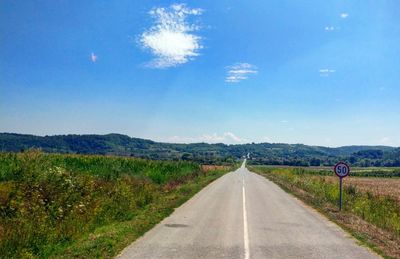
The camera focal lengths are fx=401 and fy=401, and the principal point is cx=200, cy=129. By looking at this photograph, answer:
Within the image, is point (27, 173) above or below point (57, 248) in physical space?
above

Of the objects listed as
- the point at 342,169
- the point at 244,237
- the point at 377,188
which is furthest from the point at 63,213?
the point at 377,188

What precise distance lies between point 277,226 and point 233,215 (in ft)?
9.84

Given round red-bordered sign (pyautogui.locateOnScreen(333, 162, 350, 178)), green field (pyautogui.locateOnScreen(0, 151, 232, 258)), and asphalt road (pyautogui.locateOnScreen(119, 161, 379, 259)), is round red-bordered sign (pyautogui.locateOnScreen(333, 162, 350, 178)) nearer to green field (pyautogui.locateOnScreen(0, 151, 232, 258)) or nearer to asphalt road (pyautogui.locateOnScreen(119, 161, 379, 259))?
asphalt road (pyautogui.locateOnScreen(119, 161, 379, 259))

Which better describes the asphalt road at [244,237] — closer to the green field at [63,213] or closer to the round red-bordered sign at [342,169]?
the green field at [63,213]

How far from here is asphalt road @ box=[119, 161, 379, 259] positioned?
34.7ft

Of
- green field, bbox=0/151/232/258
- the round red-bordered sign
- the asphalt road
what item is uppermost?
the round red-bordered sign

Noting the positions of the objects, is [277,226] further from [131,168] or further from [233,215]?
[131,168]

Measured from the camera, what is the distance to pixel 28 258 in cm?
902

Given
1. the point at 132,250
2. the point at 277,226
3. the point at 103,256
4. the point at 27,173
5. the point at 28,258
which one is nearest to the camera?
the point at 28,258

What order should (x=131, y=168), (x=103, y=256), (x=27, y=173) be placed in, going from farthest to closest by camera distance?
(x=131, y=168)
(x=27, y=173)
(x=103, y=256)

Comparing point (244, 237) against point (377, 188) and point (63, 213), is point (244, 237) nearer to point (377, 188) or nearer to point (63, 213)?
point (63, 213)

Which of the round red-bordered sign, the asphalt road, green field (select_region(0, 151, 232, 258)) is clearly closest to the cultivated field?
the round red-bordered sign

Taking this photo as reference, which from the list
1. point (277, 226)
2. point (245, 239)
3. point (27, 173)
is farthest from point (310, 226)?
point (27, 173)

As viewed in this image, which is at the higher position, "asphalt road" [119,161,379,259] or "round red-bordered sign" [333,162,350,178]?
"round red-bordered sign" [333,162,350,178]
